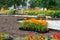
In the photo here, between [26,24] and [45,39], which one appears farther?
[26,24]

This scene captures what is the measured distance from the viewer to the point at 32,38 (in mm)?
6527

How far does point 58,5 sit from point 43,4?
8.39 feet

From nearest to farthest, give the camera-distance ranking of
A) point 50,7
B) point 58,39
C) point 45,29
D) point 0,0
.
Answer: point 58,39, point 45,29, point 50,7, point 0,0

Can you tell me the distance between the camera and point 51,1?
42.7 metres

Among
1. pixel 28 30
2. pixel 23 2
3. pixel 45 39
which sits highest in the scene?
pixel 45 39

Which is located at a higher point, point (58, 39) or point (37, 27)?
point (58, 39)

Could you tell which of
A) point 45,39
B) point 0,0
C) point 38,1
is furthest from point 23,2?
point 45,39

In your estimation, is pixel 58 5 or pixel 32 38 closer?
pixel 32 38

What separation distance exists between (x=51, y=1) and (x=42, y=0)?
1456 millimetres

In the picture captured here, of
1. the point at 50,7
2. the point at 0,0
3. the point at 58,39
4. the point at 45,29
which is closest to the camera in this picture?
the point at 58,39

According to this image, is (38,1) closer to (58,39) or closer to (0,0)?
(0,0)

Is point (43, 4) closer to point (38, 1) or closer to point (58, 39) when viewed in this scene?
point (38, 1)

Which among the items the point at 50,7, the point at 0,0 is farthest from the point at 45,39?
the point at 0,0

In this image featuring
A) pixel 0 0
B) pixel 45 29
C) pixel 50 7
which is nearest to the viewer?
pixel 45 29
